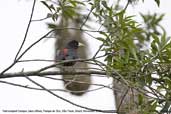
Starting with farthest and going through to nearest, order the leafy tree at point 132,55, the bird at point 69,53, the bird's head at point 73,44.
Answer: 1. the bird's head at point 73,44
2. the bird at point 69,53
3. the leafy tree at point 132,55

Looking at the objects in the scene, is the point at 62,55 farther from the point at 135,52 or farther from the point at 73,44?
the point at 135,52

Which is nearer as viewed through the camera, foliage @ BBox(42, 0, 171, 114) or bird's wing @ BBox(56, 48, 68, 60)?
foliage @ BBox(42, 0, 171, 114)

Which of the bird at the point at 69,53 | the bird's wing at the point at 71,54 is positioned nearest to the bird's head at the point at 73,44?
the bird at the point at 69,53

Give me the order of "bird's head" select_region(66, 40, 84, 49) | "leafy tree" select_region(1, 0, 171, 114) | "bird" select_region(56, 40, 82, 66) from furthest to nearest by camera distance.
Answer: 1. "bird's head" select_region(66, 40, 84, 49)
2. "bird" select_region(56, 40, 82, 66)
3. "leafy tree" select_region(1, 0, 171, 114)

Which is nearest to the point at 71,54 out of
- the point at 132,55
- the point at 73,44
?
the point at 73,44

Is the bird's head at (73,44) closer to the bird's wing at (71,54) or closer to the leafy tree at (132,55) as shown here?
the bird's wing at (71,54)

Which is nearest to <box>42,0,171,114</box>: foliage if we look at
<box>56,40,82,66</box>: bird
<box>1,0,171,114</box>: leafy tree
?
<box>1,0,171,114</box>: leafy tree

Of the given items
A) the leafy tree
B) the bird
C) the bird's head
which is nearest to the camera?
the leafy tree

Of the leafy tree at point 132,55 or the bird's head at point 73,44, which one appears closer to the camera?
the leafy tree at point 132,55

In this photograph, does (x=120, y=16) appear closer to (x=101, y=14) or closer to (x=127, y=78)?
(x=101, y=14)

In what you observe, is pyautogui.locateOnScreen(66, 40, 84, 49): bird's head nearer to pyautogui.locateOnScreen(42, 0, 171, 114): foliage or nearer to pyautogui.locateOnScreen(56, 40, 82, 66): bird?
pyautogui.locateOnScreen(56, 40, 82, 66): bird

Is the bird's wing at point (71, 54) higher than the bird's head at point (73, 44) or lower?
lower

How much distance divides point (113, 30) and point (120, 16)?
6 cm

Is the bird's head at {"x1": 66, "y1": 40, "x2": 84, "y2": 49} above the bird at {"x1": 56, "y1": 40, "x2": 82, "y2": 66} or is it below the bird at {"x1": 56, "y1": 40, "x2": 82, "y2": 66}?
above
